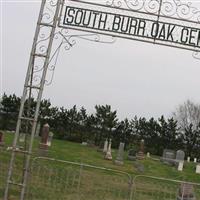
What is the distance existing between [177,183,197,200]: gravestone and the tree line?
36963mm

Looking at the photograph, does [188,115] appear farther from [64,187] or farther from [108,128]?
[64,187]

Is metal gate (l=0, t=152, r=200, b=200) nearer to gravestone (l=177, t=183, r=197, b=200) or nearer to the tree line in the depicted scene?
gravestone (l=177, t=183, r=197, b=200)

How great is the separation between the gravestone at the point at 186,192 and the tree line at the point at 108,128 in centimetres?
3696

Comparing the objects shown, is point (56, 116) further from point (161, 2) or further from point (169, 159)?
point (161, 2)

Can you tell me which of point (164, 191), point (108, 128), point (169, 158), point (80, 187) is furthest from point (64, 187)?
point (108, 128)

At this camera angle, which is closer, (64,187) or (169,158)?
(64,187)

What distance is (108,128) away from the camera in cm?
5031

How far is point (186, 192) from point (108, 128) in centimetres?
3977

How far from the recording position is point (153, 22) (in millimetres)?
8039

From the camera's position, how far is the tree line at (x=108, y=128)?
49.1 metres

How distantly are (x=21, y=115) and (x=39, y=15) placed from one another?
167 centimetres

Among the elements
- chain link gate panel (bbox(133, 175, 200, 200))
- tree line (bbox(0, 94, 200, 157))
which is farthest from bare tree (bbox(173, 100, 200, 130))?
chain link gate panel (bbox(133, 175, 200, 200))

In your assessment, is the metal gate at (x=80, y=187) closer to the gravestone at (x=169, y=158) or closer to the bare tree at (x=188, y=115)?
the gravestone at (x=169, y=158)

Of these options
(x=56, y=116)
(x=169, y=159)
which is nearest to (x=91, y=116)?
(x=56, y=116)
